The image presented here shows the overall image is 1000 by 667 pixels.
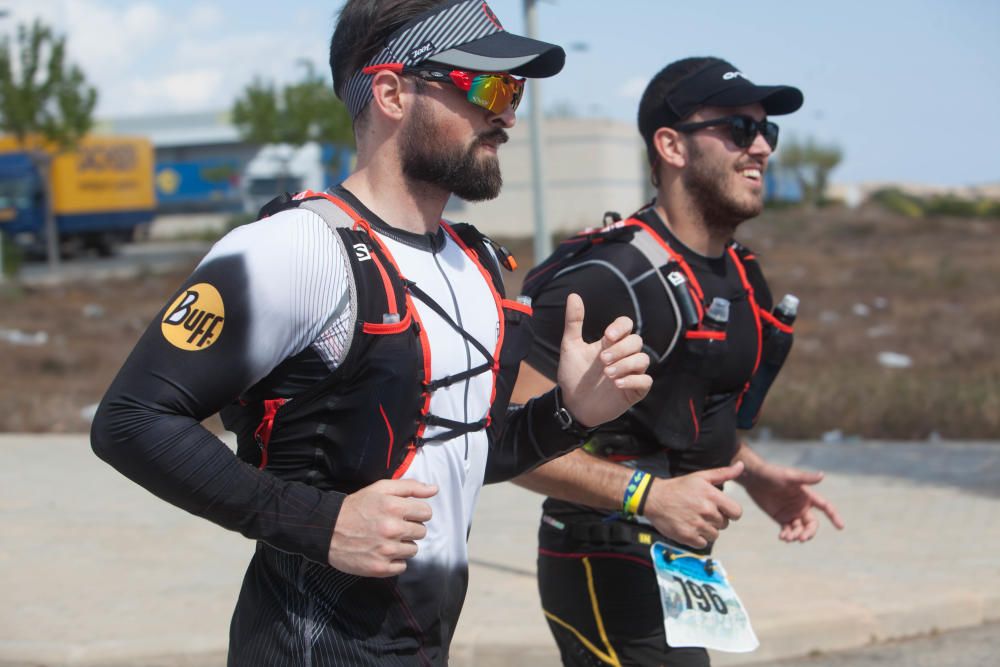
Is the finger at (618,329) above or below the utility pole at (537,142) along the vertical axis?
above

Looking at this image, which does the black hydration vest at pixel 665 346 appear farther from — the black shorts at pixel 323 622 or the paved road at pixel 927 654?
the paved road at pixel 927 654

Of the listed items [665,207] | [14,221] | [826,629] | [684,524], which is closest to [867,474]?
[826,629]

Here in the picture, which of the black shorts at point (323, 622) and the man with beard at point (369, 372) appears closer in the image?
the man with beard at point (369, 372)

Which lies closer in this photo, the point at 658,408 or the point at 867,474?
the point at 658,408

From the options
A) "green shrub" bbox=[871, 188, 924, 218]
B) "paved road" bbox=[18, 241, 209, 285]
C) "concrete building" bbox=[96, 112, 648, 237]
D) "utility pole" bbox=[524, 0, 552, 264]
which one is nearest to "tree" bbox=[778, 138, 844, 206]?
"green shrub" bbox=[871, 188, 924, 218]

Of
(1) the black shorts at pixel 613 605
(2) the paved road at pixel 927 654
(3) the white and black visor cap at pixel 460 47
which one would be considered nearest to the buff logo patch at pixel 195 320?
(3) the white and black visor cap at pixel 460 47

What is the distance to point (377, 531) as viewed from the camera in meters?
2.07

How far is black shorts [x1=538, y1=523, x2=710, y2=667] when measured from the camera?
3.33m

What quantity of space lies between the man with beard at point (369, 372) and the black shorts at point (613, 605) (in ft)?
2.87

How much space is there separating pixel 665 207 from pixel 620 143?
52.3 m

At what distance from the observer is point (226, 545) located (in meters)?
7.12

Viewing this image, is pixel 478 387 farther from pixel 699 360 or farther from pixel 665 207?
pixel 665 207

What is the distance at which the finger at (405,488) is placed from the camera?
2094 millimetres

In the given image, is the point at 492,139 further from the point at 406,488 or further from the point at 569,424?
the point at 406,488
